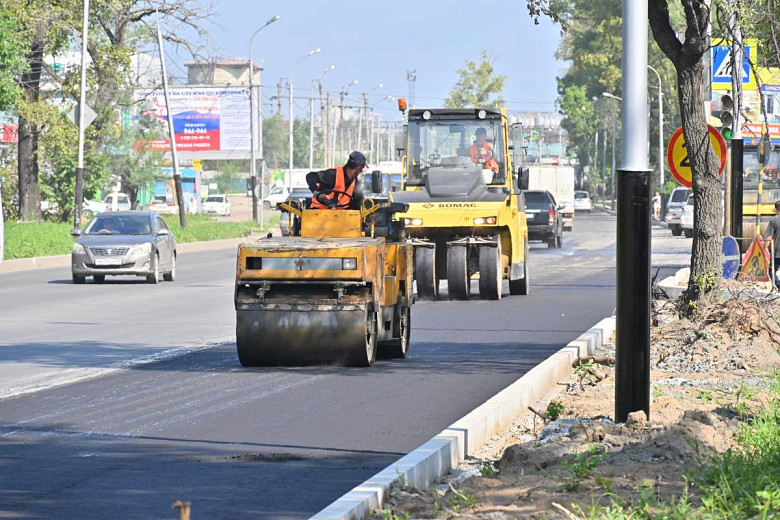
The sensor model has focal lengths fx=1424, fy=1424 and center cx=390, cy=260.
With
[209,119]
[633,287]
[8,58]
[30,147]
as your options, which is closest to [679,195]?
[30,147]

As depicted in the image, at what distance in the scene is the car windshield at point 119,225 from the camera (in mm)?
29844

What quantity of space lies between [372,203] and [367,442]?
5.87m

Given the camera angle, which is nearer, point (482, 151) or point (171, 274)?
point (482, 151)

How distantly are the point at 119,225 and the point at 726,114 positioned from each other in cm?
1396

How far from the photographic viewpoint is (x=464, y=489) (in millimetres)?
7176

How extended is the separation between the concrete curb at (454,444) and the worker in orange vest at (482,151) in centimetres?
1100

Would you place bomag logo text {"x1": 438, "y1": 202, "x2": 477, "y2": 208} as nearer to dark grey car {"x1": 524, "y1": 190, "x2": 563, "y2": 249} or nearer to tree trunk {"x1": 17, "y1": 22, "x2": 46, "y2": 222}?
dark grey car {"x1": 524, "y1": 190, "x2": 563, "y2": 249}

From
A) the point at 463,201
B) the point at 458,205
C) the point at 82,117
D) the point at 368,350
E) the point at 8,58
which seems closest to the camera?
the point at 368,350

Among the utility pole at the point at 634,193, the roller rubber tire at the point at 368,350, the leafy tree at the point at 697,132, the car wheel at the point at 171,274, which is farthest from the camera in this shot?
the car wheel at the point at 171,274

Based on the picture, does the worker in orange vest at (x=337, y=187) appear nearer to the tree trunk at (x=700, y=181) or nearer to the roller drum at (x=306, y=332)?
the roller drum at (x=306, y=332)

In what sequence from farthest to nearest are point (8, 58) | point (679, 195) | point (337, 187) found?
point (679, 195)
point (8, 58)
point (337, 187)

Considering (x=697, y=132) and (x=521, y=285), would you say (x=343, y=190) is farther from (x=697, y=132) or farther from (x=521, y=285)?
(x=521, y=285)

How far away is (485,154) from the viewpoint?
24.4 m

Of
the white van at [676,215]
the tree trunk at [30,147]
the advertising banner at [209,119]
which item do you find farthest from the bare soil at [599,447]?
the advertising banner at [209,119]
